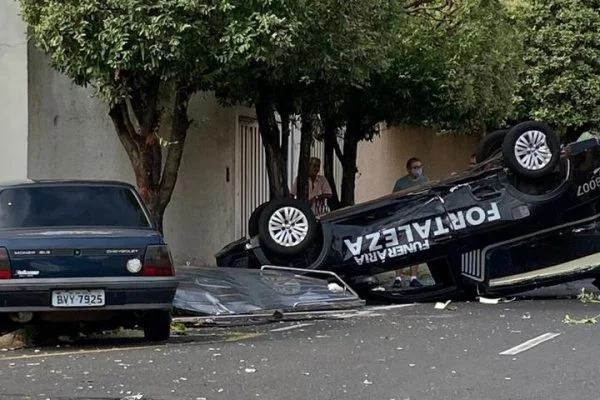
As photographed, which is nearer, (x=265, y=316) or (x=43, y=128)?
(x=265, y=316)

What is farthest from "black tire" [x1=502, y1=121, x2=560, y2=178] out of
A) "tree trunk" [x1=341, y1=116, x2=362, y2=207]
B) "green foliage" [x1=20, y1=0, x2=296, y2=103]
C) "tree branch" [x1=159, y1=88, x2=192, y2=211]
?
"tree trunk" [x1=341, y1=116, x2=362, y2=207]

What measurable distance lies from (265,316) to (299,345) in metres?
2.28

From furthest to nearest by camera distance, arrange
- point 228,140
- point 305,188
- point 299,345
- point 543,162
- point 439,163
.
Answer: point 439,163, point 228,140, point 305,188, point 543,162, point 299,345

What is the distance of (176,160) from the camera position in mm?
15508

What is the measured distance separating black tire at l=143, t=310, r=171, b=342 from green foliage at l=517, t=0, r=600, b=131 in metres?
17.8

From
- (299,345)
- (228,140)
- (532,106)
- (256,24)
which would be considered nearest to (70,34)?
(256,24)

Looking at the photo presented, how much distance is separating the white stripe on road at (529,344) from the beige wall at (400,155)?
19.1m

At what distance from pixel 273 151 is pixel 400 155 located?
48.1 ft

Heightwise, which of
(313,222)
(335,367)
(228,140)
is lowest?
(335,367)

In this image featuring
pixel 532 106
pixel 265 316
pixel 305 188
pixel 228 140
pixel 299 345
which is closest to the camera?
pixel 299 345

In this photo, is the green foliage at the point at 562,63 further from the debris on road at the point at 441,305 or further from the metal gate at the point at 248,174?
the debris on road at the point at 441,305

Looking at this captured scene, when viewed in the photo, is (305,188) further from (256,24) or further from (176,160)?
(256,24)

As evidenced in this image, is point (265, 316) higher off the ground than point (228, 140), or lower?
lower

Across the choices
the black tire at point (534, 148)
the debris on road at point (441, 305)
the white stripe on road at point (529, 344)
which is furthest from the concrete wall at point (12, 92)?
the white stripe on road at point (529, 344)
